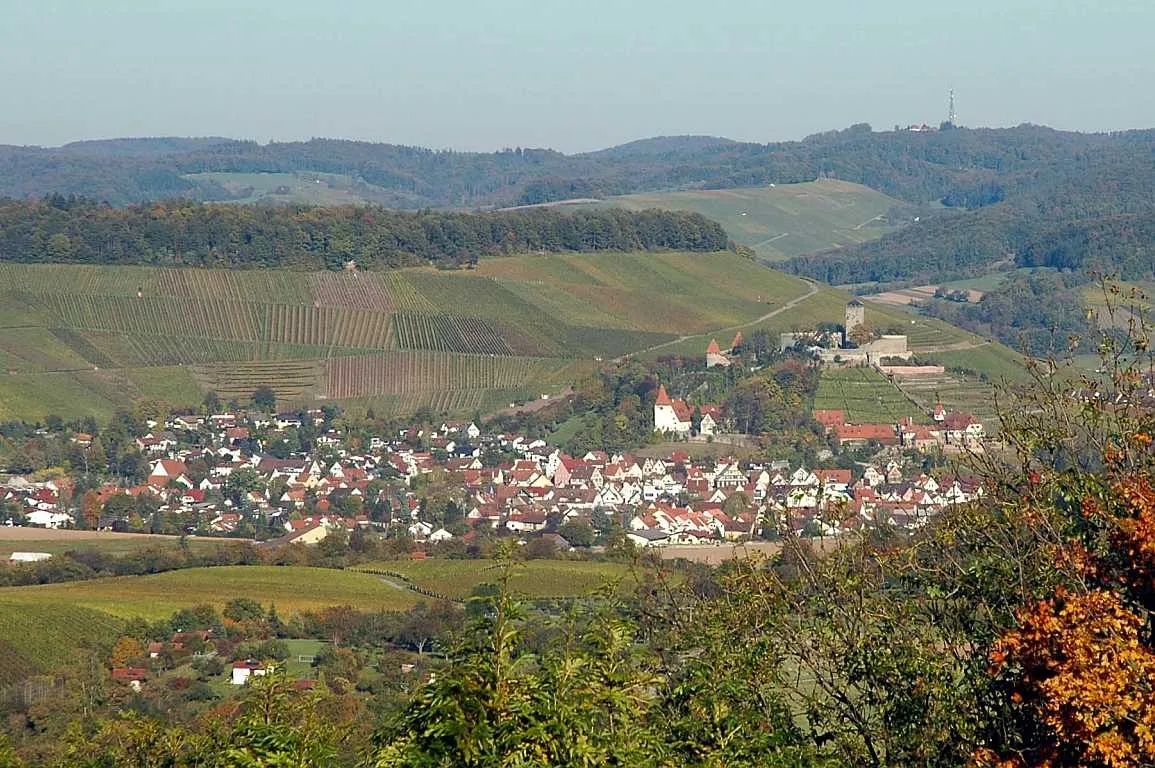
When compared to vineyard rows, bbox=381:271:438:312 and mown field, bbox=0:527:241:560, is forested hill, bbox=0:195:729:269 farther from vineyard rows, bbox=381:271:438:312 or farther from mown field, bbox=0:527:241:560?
mown field, bbox=0:527:241:560

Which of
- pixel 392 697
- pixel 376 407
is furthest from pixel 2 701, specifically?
pixel 376 407

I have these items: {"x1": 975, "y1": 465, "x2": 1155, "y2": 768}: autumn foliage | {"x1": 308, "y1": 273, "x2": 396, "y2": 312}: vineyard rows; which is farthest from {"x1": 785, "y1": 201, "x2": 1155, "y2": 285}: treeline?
{"x1": 975, "y1": 465, "x2": 1155, "y2": 768}: autumn foliage

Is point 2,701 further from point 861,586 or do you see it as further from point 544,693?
point 544,693

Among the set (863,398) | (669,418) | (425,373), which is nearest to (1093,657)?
(669,418)

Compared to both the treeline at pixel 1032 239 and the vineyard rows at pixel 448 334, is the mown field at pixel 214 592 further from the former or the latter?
the treeline at pixel 1032 239

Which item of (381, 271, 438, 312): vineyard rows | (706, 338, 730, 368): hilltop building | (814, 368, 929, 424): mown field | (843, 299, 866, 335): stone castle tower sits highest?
(381, 271, 438, 312): vineyard rows

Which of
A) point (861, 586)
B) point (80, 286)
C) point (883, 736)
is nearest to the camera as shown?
point (883, 736)
